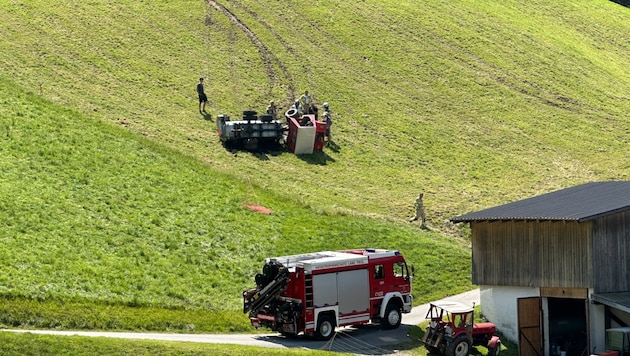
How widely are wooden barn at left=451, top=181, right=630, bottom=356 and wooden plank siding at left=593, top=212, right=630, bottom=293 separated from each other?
38mm

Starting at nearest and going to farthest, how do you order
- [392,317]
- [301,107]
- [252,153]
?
[392,317]
[252,153]
[301,107]

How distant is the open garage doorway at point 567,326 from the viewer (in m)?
42.4

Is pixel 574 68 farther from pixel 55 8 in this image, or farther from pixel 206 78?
pixel 55 8

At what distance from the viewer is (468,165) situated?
74312mm

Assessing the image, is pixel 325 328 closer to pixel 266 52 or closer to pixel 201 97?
pixel 201 97

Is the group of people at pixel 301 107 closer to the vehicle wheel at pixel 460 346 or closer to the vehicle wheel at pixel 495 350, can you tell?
the vehicle wheel at pixel 495 350

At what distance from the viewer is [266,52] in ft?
283

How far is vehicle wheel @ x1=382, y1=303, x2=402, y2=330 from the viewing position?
43656mm

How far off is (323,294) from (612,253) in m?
11.1

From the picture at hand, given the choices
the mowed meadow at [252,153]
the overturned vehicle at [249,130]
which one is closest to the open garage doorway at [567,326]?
the mowed meadow at [252,153]

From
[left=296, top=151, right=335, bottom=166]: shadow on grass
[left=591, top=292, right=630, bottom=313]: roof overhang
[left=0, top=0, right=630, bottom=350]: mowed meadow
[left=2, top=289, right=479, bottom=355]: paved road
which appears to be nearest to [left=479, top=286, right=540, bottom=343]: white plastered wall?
[left=591, top=292, right=630, bottom=313]: roof overhang

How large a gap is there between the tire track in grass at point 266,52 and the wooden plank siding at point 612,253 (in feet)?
130

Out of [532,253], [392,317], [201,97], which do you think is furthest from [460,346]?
[201,97]

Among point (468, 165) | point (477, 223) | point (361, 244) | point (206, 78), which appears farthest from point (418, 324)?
point (206, 78)
